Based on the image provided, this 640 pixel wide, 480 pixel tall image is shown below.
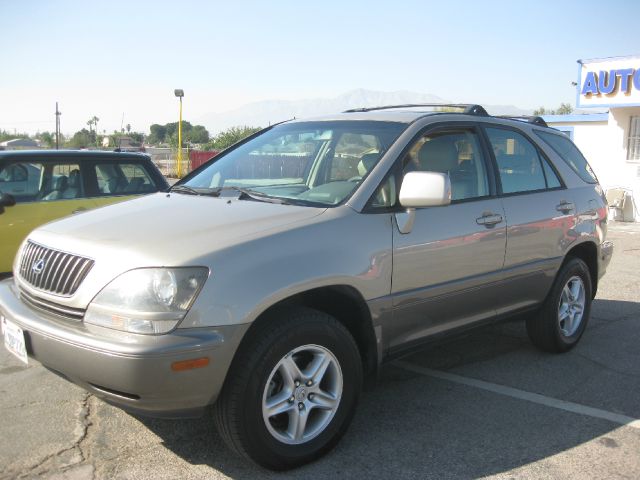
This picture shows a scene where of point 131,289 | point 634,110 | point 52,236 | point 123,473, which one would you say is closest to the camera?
point 131,289

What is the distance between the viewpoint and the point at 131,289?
2.82m

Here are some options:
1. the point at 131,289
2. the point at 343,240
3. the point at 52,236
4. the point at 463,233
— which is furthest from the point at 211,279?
the point at 463,233

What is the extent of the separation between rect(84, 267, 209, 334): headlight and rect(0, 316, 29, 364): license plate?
58 centimetres

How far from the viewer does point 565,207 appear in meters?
4.91

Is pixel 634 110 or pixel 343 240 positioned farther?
pixel 634 110

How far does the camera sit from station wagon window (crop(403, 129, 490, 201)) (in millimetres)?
3969

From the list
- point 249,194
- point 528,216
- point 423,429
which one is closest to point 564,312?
point 528,216

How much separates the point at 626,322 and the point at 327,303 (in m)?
3.95

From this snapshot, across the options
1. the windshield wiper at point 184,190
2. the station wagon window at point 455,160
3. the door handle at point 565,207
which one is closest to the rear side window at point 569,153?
the door handle at point 565,207

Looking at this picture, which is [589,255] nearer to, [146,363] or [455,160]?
[455,160]

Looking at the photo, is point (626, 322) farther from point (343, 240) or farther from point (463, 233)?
point (343, 240)

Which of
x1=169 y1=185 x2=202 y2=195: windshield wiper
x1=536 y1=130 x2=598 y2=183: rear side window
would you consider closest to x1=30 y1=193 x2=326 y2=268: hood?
x1=169 y1=185 x2=202 y2=195: windshield wiper

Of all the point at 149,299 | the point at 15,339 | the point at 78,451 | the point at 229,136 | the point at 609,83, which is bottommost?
the point at 78,451

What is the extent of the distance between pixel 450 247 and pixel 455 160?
681 millimetres
